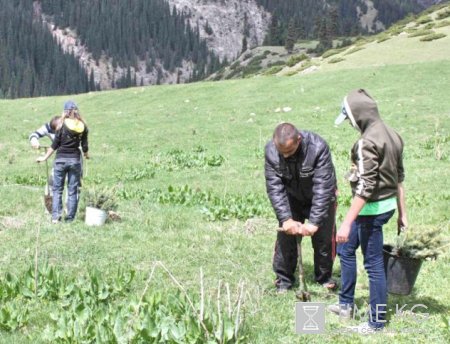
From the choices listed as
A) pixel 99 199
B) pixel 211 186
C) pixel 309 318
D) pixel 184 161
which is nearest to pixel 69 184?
pixel 99 199

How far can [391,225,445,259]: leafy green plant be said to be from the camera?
22.8 ft

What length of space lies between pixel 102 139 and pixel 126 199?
45.3 ft

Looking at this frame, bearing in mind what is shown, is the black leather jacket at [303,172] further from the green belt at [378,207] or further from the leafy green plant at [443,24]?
the leafy green plant at [443,24]

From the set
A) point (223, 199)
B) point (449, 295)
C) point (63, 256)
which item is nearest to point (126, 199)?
point (223, 199)

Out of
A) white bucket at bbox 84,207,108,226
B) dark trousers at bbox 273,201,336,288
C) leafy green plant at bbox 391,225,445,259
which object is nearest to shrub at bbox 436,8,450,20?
white bucket at bbox 84,207,108,226

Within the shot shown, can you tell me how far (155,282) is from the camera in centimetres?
855

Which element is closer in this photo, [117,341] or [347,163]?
[117,341]

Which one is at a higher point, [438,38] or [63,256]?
[438,38]

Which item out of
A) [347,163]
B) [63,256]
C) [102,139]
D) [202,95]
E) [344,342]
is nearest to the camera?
[344,342]

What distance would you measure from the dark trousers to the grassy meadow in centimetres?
31

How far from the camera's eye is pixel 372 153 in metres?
6.34

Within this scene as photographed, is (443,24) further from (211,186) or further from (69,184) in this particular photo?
(69,184)

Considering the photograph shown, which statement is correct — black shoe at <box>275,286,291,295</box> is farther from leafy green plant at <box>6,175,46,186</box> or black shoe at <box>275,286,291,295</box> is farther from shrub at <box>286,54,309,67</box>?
shrub at <box>286,54,309,67</box>

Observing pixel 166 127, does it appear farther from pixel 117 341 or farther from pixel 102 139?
pixel 117 341
